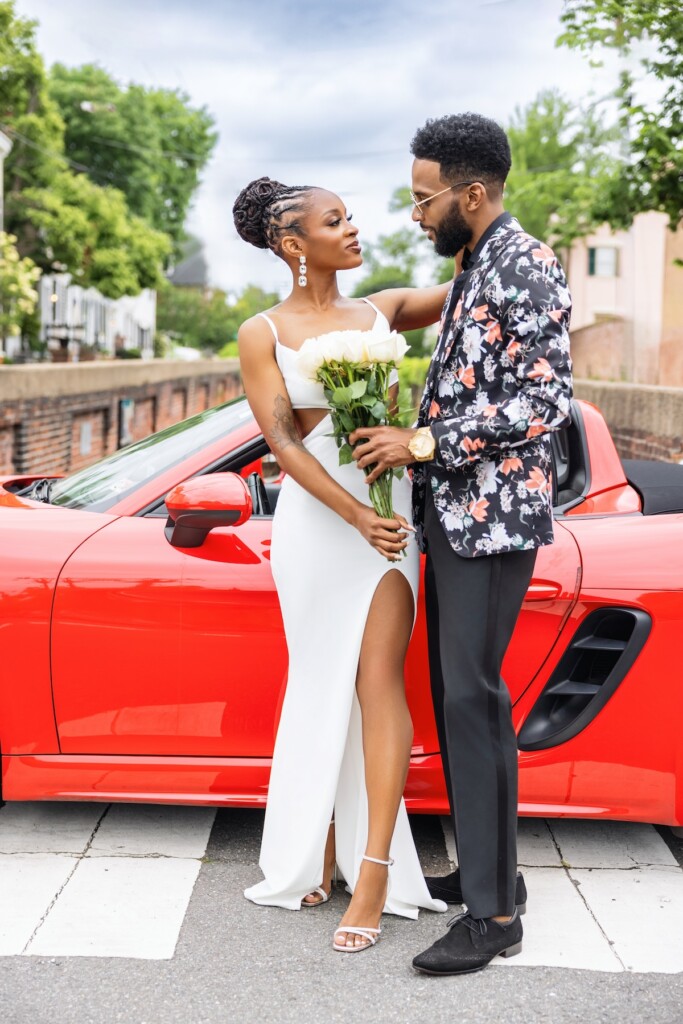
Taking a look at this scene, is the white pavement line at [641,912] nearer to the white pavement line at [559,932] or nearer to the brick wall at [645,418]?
the white pavement line at [559,932]

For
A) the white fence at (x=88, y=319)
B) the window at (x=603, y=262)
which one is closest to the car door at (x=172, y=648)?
the white fence at (x=88, y=319)

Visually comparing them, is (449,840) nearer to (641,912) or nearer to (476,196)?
(641,912)

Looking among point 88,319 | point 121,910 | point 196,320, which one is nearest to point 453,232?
point 121,910

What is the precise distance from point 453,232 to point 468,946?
171cm

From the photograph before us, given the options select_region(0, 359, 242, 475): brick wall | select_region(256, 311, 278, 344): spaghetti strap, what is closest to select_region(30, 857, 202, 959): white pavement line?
select_region(256, 311, 278, 344): spaghetti strap

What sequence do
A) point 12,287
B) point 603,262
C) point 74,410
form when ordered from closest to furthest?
point 74,410
point 12,287
point 603,262

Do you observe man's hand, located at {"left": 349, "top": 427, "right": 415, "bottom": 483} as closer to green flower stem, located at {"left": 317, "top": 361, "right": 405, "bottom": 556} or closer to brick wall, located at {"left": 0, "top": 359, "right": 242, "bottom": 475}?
green flower stem, located at {"left": 317, "top": 361, "right": 405, "bottom": 556}

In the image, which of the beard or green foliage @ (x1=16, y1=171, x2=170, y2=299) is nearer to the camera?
the beard

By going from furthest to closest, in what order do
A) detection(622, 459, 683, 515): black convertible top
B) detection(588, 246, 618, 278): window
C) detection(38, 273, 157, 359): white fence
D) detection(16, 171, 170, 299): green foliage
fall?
detection(588, 246, 618, 278): window → detection(38, 273, 157, 359): white fence → detection(16, 171, 170, 299): green foliage → detection(622, 459, 683, 515): black convertible top

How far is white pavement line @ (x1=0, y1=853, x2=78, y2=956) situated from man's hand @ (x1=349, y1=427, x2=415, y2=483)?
57.3 inches

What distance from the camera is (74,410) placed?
43.2 ft

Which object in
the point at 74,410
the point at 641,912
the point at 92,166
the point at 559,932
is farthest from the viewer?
the point at 92,166

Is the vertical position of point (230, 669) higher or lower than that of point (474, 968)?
higher

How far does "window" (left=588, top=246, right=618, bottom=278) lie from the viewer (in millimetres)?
49531
